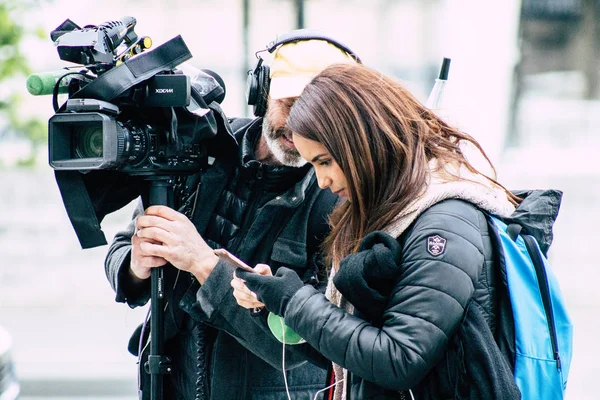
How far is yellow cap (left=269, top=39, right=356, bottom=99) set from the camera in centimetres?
192

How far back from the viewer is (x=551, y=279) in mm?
1510

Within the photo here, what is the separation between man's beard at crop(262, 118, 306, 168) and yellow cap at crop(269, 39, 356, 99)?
92 mm

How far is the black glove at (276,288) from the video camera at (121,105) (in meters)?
0.43

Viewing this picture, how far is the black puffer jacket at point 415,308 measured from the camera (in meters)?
1.33

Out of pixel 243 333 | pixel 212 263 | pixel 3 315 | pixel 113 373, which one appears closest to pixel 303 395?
pixel 243 333

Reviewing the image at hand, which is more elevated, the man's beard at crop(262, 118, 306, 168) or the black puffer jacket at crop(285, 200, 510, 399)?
the man's beard at crop(262, 118, 306, 168)

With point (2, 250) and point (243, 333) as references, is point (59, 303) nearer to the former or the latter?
point (2, 250)

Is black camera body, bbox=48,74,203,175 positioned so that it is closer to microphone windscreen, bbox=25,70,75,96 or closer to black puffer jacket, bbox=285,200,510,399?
microphone windscreen, bbox=25,70,75,96

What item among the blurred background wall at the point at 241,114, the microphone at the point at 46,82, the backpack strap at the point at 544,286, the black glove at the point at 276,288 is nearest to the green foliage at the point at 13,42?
the blurred background wall at the point at 241,114

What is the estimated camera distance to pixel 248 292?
5.30ft

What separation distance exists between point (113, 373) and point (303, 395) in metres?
3.18

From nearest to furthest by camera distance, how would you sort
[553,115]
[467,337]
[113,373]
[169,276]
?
[467,337] < [169,276] < [113,373] < [553,115]

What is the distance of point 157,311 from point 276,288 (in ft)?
1.57

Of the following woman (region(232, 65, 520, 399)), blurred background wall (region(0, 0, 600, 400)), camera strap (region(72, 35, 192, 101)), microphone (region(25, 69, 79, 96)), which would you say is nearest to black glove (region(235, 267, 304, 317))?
woman (region(232, 65, 520, 399))
